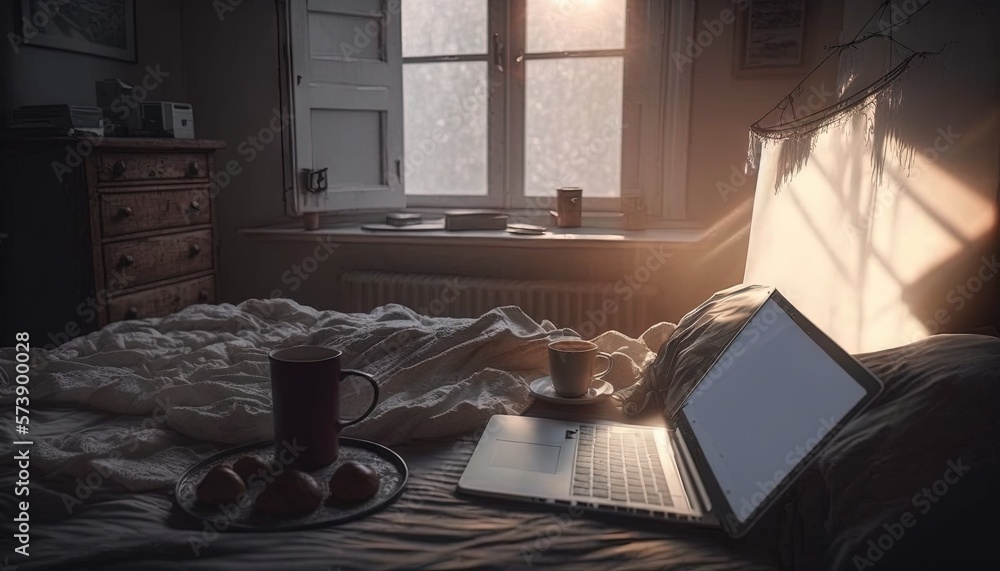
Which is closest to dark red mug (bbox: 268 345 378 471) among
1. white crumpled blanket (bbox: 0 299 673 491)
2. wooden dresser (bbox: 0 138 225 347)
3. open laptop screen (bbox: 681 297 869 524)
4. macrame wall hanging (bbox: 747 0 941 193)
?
white crumpled blanket (bbox: 0 299 673 491)

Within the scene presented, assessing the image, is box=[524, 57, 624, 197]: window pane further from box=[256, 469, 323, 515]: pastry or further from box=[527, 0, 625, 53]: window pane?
box=[256, 469, 323, 515]: pastry

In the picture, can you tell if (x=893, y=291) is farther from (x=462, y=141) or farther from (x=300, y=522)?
(x=462, y=141)

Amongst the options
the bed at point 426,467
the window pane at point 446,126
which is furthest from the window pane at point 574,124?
the bed at point 426,467

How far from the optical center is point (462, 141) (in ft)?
10.9

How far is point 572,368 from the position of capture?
117cm

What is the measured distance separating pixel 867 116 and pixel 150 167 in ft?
7.56

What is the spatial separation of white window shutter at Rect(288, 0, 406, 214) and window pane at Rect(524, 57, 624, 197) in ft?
2.00

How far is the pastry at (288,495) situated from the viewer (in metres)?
0.81

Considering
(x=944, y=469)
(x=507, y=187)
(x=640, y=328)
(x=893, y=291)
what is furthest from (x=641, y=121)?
(x=944, y=469)

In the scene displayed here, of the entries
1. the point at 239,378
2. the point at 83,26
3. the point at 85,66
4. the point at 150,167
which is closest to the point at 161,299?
the point at 150,167

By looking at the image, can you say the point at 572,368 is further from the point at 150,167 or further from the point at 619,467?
the point at 150,167

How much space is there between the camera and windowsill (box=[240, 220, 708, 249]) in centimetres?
280

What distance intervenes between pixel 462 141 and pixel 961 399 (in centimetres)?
275

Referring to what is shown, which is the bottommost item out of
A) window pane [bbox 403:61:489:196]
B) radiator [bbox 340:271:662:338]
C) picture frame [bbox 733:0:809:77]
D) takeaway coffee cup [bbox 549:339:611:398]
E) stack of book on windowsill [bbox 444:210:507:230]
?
radiator [bbox 340:271:662:338]
